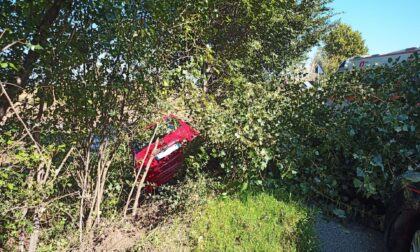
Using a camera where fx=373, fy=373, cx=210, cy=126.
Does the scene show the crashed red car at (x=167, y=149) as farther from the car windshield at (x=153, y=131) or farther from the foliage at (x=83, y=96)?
the foliage at (x=83, y=96)

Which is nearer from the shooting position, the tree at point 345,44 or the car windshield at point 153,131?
the car windshield at point 153,131

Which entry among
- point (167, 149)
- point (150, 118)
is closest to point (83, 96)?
point (150, 118)

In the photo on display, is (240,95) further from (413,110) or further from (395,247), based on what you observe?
(395,247)

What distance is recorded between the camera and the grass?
14.8ft

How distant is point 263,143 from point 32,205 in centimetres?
346

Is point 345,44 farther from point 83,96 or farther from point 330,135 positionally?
point 83,96

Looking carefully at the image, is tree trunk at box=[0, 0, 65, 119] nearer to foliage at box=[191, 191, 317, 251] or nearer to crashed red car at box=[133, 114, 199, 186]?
crashed red car at box=[133, 114, 199, 186]

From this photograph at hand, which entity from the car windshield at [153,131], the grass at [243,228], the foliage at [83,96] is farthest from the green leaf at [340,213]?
the car windshield at [153,131]

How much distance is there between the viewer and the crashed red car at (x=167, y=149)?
594 cm

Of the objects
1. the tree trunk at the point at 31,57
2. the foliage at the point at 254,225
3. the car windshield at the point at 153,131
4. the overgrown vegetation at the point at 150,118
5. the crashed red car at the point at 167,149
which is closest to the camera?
the tree trunk at the point at 31,57

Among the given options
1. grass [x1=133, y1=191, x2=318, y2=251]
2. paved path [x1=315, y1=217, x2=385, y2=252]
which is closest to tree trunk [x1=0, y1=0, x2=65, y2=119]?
grass [x1=133, y1=191, x2=318, y2=251]

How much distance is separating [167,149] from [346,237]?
325 cm

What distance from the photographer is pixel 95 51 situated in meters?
4.39

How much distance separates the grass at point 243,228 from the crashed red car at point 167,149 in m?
1.32
